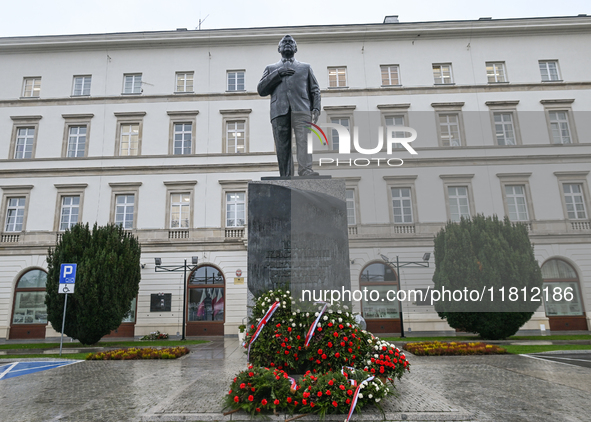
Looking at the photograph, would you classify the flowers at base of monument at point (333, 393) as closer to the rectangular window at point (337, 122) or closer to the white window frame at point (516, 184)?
the rectangular window at point (337, 122)

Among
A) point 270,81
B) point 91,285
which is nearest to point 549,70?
point 270,81

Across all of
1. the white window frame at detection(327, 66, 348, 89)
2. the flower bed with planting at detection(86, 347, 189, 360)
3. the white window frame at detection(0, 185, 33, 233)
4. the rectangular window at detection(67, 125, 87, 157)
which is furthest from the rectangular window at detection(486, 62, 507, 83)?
the white window frame at detection(0, 185, 33, 233)

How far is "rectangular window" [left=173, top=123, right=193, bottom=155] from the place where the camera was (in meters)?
25.1

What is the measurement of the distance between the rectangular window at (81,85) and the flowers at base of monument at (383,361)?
2642 cm

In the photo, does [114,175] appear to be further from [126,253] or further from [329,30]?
[329,30]

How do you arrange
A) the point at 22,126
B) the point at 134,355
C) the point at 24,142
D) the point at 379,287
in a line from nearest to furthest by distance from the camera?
the point at 134,355 < the point at 379,287 < the point at 24,142 < the point at 22,126

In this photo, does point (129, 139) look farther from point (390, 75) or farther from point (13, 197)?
point (390, 75)

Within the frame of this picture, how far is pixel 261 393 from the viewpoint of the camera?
4305mm

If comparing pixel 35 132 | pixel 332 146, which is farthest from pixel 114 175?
pixel 332 146

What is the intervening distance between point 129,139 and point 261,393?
78.4 ft

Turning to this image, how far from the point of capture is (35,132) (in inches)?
1001

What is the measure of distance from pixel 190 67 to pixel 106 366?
20985 mm

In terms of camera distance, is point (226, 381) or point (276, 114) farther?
point (276, 114)

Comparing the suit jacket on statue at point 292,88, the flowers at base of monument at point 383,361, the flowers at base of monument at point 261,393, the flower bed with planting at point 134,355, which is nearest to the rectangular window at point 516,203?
the flower bed with planting at point 134,355
